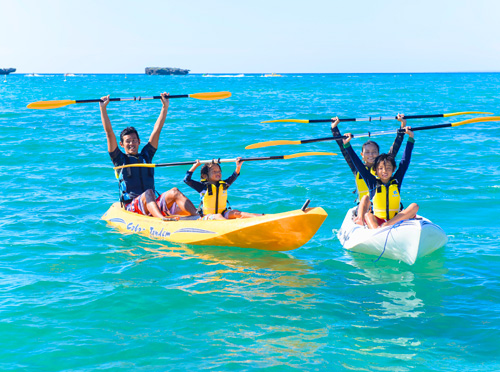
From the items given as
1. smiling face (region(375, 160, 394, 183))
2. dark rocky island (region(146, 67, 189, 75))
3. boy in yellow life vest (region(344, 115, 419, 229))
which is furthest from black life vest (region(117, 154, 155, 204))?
dark rocky island (region(146, 67, 189, 75))

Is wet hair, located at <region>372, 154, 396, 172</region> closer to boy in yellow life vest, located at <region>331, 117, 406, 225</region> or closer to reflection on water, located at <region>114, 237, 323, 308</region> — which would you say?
boy in yellow life vest, located at <region>331, 117, 406, 225</region>

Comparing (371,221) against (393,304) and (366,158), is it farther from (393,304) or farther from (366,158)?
(393,304)

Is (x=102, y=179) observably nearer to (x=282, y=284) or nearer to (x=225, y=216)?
(x=225, y=216)

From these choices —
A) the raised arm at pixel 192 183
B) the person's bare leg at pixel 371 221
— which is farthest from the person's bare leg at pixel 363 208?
the raised arm at pixel 192 183

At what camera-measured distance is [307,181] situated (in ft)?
39.9

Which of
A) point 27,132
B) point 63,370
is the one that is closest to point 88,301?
point 63,370

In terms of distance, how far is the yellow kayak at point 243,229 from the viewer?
22.4ft

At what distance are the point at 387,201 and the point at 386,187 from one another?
0.20 meters

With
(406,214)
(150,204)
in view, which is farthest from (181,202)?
(406,214)

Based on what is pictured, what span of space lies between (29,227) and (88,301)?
335 centimetres

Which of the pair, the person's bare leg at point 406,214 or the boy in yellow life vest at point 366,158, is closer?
the person's bare leg at point 406,214

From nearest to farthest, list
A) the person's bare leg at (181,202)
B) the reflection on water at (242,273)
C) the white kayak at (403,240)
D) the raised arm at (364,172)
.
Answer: the reflection on water at (242,273) → the white kayak at (403,240) → the raised arm at (364,172) → the person's bare leg at (181,202)

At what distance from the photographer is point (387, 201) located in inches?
287

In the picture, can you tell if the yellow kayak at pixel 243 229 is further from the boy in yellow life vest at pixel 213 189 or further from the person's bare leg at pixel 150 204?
the boy in yellow life vest at pixel 213 189
